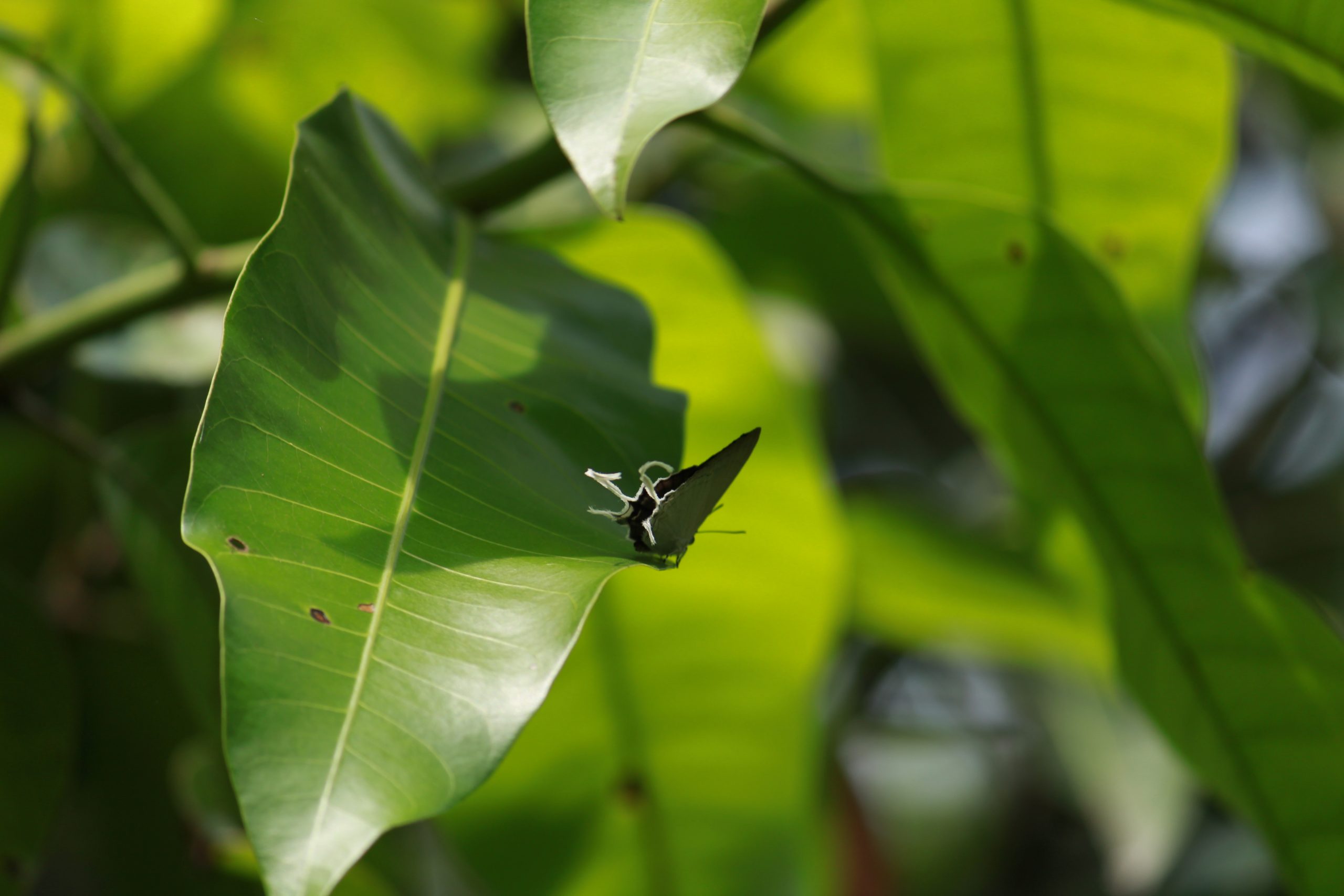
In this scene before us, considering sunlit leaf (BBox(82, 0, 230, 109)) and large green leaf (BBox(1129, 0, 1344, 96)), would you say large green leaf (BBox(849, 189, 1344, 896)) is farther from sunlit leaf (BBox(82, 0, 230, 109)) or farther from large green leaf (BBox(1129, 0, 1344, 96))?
sunlit leaf (BBox(82, 0, 230, 109))

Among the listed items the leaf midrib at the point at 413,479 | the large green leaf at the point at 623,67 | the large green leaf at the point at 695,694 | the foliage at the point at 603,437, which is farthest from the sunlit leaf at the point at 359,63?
the large green leaf at the point at 623,67

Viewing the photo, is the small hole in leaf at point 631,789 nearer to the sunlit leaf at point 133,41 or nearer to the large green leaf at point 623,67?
the large green leaf at point 623,67

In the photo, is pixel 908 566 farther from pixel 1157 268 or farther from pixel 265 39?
pixel 265 39

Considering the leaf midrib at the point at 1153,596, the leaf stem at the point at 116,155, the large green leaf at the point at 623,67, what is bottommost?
the leaf midrib at the point at 1153,596

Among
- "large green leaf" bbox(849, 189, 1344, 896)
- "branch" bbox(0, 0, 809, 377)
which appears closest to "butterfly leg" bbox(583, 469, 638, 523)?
"branch" bbox(0, 0, 809, 377)

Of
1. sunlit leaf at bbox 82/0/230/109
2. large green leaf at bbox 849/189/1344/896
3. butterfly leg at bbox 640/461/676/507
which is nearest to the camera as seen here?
butterfly leg at bbox 640/461/676/507

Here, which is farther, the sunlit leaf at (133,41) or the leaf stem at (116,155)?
the sunlit leaf at (133,41)
